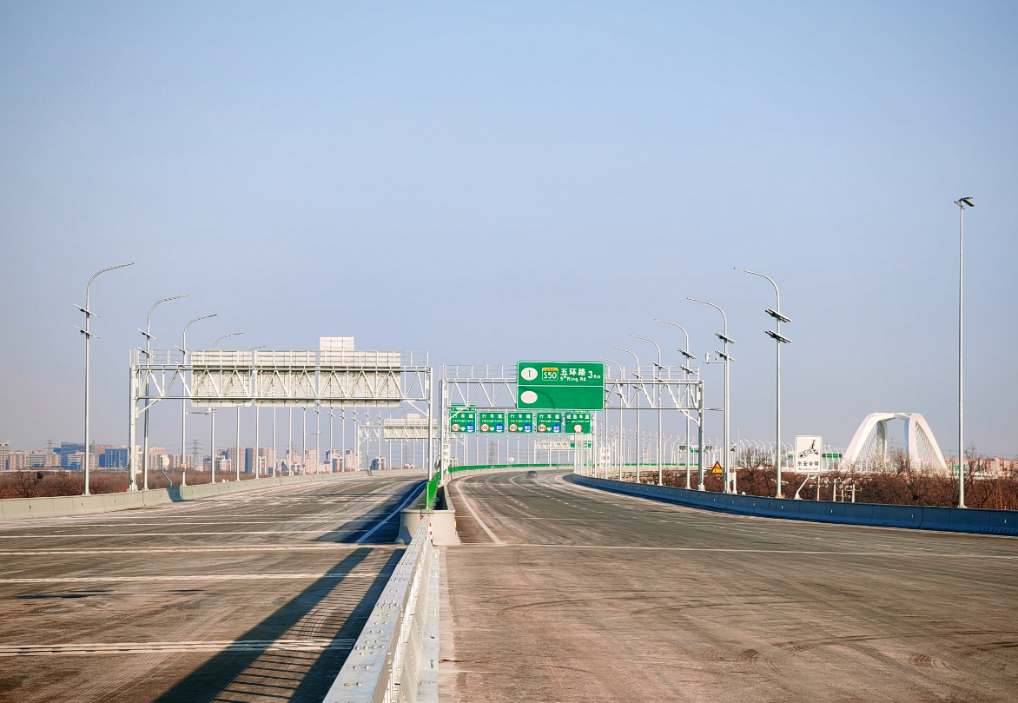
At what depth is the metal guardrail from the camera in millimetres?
4961

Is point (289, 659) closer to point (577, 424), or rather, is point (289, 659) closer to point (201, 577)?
point (201, 577)

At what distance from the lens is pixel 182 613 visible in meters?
14.0

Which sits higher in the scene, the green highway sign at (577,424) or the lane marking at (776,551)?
the green highway sign at (577,424)

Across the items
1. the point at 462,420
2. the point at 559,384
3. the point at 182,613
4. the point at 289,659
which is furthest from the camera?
the point at 462,420

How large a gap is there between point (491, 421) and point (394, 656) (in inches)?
3378

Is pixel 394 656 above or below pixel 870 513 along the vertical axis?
above

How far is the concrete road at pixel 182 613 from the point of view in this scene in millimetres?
9484

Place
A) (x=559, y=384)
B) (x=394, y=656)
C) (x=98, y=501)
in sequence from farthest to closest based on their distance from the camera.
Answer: (x=559, y=384) → (x=98, y=501) → (x=394, y=656)

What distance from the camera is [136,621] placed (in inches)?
521

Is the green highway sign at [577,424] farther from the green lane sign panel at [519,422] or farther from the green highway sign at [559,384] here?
the green highway sign at [559,384]

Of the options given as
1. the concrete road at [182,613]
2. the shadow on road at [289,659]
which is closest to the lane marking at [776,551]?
the concrete road at [182,613]

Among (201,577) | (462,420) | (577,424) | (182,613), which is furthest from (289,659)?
(462,420)

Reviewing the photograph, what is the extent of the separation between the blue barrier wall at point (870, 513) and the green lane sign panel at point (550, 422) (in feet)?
88.9

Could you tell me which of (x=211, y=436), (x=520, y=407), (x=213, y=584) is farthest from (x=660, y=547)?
(x=211, y=436)
